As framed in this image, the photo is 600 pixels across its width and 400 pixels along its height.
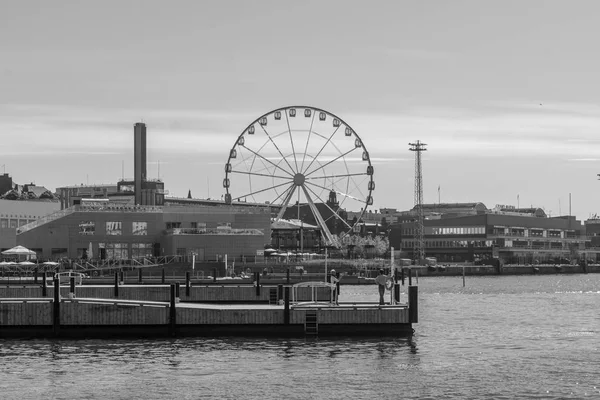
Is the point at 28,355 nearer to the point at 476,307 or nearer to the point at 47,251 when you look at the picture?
the point at 476,307

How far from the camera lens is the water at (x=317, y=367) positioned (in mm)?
48625

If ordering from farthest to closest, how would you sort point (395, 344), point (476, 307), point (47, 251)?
point (47, 251) → point (476, 307) → point (395, 344)


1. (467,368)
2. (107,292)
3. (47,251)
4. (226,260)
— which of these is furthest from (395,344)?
(47,251)

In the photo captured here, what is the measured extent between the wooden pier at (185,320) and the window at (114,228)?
100701mm

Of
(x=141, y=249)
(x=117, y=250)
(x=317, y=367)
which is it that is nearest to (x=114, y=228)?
(x=117, y=250)

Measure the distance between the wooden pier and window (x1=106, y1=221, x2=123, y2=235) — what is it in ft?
330

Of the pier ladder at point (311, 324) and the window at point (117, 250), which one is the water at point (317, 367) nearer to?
the pier ladder at point (311, 324)

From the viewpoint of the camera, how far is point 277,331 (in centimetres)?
6662

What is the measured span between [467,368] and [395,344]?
28.9 ft

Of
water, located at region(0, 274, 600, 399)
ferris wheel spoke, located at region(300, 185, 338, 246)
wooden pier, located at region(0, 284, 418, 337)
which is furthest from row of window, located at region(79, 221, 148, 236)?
wooden pier, located at region(0, 284, 418, 337)

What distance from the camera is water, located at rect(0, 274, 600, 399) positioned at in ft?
160

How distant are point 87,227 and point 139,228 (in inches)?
296

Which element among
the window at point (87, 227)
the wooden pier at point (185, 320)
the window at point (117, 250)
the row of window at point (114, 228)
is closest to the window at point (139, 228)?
the row of window at point (114, 228)

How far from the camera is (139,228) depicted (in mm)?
168875
